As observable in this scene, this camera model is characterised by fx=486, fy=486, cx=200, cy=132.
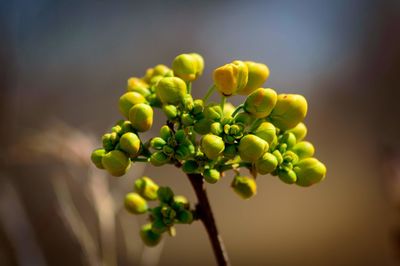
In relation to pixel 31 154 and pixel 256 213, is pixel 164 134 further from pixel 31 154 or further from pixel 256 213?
pixel 256 213

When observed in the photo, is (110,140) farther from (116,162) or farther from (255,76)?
(255,76)

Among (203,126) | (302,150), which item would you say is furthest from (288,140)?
(203,126)

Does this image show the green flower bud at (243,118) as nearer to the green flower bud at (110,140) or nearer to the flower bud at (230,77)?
the flower bud at (230,77)

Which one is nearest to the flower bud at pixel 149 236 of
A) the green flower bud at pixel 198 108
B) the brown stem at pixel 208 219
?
the brown stem at pixel 208 219

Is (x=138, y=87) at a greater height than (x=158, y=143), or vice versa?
(x=138, y=87)

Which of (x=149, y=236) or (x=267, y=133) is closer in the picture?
(x=267, y=133)
